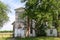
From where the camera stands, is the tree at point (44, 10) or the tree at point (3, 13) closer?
the tree at point (44, 10)

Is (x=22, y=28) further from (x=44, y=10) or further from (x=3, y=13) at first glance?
(x=44, y=10)

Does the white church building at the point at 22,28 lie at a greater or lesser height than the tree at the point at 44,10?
lesser

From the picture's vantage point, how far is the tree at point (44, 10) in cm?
4553

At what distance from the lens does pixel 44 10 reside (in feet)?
152

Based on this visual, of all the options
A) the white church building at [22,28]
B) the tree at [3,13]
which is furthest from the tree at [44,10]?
the tree at [3,13]

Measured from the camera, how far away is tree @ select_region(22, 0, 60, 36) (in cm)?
4553

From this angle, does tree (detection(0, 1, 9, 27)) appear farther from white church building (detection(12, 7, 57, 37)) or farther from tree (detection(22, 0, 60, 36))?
tree (detection(22, 0, 60, 36))

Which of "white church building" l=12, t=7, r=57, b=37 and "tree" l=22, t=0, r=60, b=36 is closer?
"tree" l=22, t=0, r=60, b=36

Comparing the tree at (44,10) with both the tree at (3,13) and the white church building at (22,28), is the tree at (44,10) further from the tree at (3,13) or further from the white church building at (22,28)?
the tree at (3,13)

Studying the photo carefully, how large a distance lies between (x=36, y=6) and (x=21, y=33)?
17.9 m

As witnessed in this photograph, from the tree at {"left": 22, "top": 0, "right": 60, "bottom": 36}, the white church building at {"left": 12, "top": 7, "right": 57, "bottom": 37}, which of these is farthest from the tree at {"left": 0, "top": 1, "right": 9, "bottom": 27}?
the tree at {"left": 22, "top": 0, "right": 60, "bottom": 36}

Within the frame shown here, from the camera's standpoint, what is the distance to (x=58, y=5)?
4694 centimetres

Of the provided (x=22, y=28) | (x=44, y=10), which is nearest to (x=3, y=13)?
(x=22, y=28)

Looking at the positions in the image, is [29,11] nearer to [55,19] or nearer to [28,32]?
[55,19]
